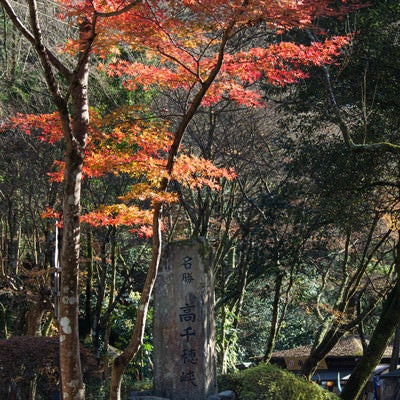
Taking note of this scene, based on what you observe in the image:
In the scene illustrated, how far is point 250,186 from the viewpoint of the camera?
15.0 meters

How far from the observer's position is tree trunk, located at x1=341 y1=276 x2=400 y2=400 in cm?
1078

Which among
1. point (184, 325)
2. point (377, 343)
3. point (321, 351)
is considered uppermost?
point (184, 325)

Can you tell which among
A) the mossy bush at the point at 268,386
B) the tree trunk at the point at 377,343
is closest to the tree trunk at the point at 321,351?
the tree trunk at the point at 377,343

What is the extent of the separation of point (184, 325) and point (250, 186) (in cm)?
714

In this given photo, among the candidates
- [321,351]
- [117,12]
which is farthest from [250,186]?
[117,12]

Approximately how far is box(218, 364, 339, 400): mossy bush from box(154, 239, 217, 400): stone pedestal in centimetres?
60

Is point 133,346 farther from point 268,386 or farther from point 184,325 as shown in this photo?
point 268,386

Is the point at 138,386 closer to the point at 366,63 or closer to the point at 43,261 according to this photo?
the point at 43,261

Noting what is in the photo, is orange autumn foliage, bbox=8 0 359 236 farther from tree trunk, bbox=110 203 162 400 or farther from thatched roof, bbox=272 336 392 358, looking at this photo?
thatched roof, bbox=272 336 392 358

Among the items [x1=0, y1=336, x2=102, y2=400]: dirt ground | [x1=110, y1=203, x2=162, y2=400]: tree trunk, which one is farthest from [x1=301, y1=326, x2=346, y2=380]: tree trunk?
[x1=110, y1=203, x2=162, y2=400]: tree trunk

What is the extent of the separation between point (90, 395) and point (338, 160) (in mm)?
6180

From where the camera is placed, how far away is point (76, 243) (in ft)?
18.4

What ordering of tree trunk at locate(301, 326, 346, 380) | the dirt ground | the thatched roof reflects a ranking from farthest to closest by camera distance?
the thatched roof → tree trunk at locate(301, 326, 346, 380) → the dirt ground

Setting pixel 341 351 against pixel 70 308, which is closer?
pixel 70 308
